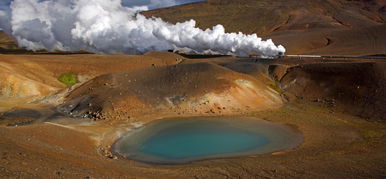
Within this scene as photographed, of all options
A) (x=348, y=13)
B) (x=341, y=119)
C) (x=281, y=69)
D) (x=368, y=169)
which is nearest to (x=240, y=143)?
(x=368, y=169)

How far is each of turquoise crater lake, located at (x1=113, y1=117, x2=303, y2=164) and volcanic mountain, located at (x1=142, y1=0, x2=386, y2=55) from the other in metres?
43.2

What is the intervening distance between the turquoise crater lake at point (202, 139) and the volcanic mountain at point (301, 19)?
43210 millimetres

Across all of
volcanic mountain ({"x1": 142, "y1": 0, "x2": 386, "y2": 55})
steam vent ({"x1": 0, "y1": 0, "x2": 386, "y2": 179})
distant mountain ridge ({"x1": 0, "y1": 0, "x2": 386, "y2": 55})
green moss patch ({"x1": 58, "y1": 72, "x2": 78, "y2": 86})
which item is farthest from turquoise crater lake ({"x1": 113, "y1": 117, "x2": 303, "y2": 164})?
distant mountain ridge ({"x1": 0, "y1": 0, "x2": 386, "y2": 55})

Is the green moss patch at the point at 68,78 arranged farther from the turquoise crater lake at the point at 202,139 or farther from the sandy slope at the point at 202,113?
the turquoise crater lake at the point at 202,139

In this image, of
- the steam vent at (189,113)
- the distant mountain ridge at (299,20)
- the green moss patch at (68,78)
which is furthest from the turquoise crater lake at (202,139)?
the distant mountain ridge at (299,20)

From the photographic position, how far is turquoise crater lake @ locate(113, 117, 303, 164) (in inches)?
673

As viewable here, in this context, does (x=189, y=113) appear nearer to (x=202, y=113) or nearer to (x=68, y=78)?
(x=202, y=113)

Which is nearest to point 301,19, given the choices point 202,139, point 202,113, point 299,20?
point 299,20

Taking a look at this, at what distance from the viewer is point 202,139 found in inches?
776

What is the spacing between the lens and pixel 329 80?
3047cm

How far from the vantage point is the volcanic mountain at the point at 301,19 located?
68.4 meters

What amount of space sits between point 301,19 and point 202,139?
93686 mm

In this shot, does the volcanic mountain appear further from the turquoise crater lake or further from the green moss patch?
the turquoise crater lake

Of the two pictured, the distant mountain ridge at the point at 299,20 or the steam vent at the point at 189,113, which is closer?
the steam vent at the point at 189,113
